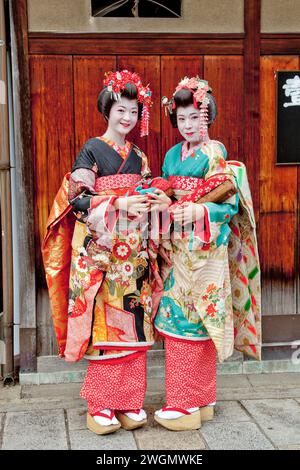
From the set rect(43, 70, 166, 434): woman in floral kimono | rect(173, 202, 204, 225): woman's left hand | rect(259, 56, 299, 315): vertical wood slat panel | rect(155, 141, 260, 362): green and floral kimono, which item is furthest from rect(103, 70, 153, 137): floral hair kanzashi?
rect(259, 56, 299, 315): vertical wood slat panel

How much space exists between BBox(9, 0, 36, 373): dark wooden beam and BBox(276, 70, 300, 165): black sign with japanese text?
194 centimetres

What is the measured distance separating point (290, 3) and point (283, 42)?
1.00 ft

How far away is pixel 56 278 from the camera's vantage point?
4.35 m

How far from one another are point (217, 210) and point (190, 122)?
592 millimetres

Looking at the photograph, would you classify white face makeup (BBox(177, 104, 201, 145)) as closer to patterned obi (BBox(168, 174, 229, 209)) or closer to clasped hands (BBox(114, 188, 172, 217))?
patterned obi (BBox(168, 174, 229, 209))

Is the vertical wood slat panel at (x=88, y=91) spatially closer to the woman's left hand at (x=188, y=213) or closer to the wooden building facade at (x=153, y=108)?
the wooden building facade at (x=153, y=108)

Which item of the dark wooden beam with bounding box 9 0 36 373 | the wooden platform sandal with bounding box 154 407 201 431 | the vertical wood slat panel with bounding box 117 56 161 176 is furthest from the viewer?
the vertical wood slat panel with bounding box 117 56 161 176

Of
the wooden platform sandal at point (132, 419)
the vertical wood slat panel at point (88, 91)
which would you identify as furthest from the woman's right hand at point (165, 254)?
the vertical wood slat panel at point (88, 91)

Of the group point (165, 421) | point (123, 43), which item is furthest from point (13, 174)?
point (165, 421)

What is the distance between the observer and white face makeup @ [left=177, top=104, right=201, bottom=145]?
4.09 m

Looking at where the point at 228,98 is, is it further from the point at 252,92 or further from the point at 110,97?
the point at 110,97

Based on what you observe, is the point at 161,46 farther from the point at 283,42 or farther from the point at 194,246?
the point at 194,246
